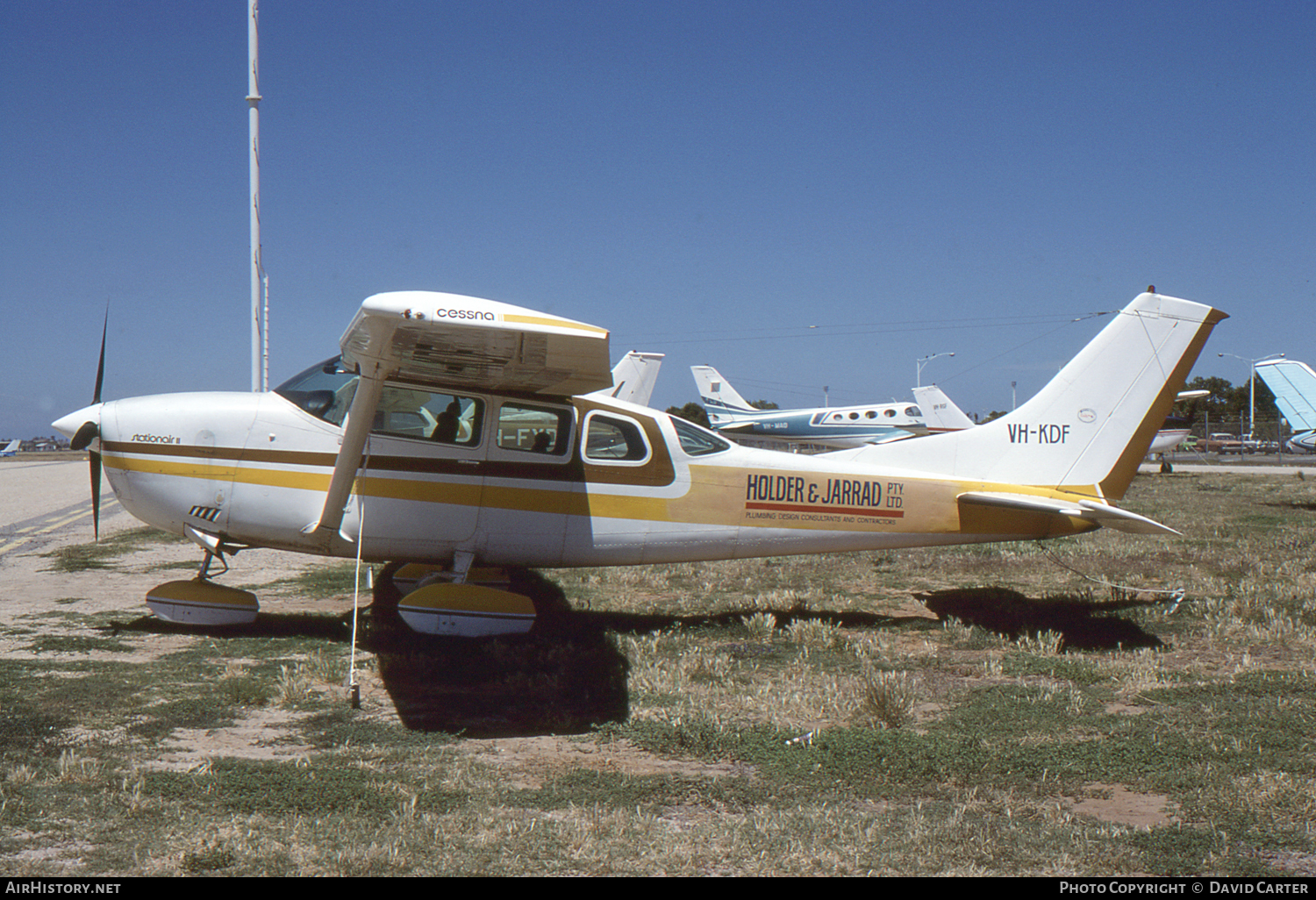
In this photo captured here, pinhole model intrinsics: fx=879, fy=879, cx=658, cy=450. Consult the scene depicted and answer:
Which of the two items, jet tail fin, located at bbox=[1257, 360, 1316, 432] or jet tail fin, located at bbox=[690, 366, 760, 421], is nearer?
jet tail fin, located at bbox=[1257, 360, 1316, 432]

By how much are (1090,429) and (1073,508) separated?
111 cm

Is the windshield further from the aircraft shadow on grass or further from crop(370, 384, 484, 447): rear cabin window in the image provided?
the aircraft shadow on grass

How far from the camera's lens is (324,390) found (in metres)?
7.36

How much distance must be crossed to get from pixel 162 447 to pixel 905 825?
6246mm

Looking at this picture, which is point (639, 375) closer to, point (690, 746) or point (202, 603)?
point (202, 603)

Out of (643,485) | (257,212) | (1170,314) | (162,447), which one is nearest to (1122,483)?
(1170,314)

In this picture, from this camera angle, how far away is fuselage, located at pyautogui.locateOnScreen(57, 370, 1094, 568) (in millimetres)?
7125

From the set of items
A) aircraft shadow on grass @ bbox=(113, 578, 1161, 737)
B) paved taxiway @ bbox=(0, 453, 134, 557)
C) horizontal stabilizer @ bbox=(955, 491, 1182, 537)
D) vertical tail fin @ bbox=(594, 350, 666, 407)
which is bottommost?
aircraft shadow on grass @ bbox=(113, 578, 1161, 737)

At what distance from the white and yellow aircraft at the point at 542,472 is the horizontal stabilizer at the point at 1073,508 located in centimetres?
3

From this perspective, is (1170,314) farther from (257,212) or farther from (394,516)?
(257,212)

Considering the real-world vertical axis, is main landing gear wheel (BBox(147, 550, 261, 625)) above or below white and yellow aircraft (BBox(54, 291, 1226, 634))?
below

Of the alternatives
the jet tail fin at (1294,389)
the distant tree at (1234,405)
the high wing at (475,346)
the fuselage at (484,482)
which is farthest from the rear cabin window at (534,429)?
the distant tree at (1234,405)

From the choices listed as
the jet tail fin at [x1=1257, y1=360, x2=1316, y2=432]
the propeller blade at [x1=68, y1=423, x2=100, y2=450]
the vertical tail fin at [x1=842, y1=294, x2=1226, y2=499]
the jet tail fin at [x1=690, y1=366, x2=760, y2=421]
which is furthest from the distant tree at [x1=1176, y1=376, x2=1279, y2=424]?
the propeller blade at [x1=68, y1=423, x2=100, y2=450]

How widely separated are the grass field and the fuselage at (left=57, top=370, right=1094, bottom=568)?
0.85m
